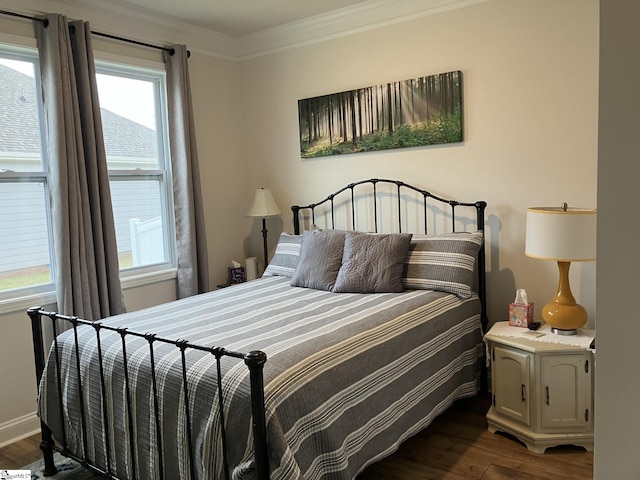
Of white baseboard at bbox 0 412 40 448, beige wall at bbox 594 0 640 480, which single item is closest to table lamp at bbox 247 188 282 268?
white baseboard at bbox 0 412 40 448

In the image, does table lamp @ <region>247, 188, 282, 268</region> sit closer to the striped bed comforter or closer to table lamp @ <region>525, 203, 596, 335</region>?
the striped bed comforter

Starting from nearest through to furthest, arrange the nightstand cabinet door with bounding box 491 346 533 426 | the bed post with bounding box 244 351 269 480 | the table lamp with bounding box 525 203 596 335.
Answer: the bed post with bounding box 244 351 269 480 → the table lamp with bounding box 525 203 596 335 → the nightstand cabinet door with bounding box 491 346 533 426

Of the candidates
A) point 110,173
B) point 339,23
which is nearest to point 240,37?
point 339,23

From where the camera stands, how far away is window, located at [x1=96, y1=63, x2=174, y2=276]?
11.6 ft

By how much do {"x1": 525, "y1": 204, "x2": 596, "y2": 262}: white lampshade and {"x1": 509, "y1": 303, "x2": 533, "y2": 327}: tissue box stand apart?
0.40 meters

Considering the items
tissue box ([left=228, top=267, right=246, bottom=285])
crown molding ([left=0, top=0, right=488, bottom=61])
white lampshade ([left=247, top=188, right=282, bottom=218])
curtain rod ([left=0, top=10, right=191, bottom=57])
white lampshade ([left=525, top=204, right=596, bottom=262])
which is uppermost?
crown molding ([left=0, top=0, right=488, bottom=61])

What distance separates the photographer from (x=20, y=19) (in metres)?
2.95

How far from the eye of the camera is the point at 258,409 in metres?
1.64

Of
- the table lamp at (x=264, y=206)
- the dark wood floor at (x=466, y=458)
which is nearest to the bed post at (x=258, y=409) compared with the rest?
the dark wood floor at (x=466, y=458)

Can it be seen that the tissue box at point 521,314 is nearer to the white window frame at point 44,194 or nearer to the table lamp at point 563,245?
the table lamp at point 563,245

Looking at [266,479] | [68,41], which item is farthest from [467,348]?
[68,41]

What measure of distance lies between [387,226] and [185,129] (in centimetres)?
161

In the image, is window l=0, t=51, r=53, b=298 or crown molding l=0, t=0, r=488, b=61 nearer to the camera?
window l=0, t=51, r=53, b=298

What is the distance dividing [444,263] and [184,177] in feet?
6.40
